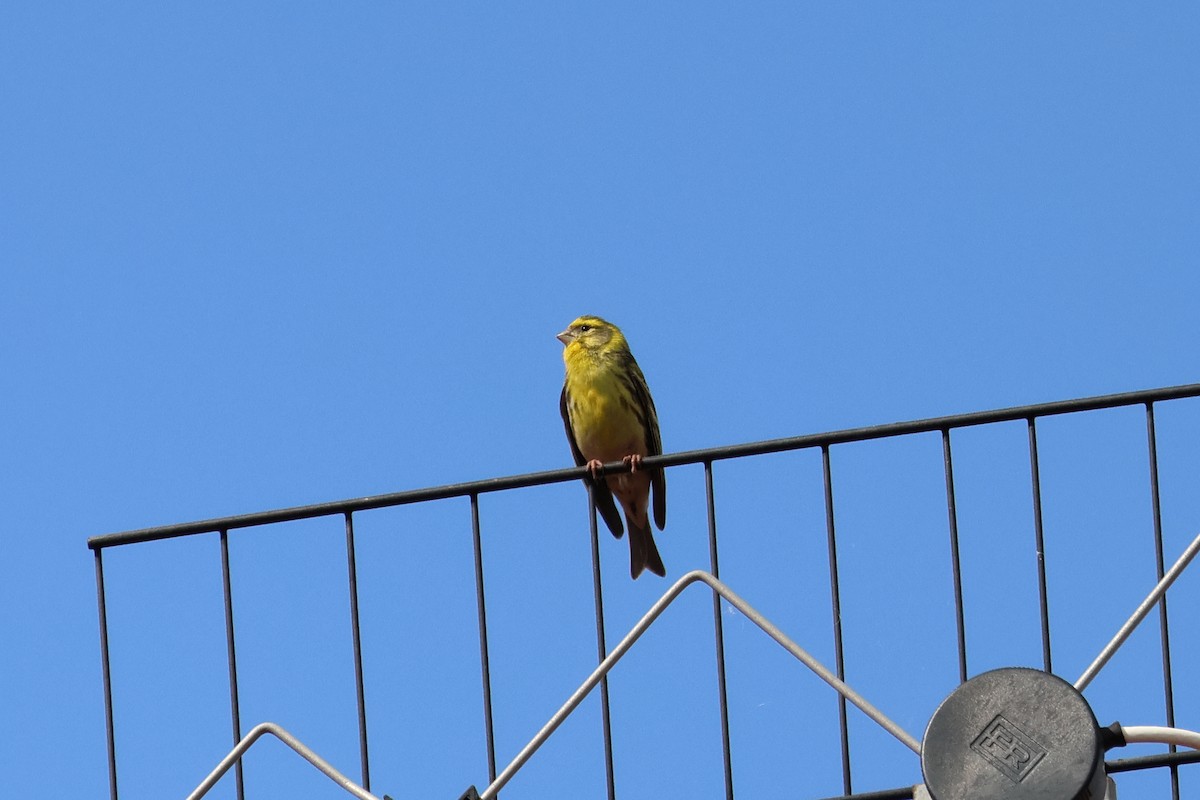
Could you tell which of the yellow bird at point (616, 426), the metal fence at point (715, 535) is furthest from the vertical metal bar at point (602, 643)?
the yellow bird at point (616, 426)

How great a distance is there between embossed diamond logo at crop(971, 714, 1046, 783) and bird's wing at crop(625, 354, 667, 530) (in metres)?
5.12

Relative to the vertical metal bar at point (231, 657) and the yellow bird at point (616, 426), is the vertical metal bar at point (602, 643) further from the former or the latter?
the yellow bird at point (616, 426)

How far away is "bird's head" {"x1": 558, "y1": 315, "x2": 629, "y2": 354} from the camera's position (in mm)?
8852

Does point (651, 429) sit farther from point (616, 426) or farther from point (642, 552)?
point (642, 552)

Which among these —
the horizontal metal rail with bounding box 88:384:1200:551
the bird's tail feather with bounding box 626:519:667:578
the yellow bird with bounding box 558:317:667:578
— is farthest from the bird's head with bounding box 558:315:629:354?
the horizontal metal rail with bounding box 88:384:1200:551

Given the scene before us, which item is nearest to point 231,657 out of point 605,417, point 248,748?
point 248,748

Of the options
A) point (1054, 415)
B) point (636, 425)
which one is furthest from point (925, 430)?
point (636, 425)

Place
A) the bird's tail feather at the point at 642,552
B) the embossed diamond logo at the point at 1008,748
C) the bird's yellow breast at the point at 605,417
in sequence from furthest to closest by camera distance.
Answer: the bird's tail feather at the point at 642,552 < the bird's yellow breast at the point at 605,417 < the embossed diamond logo at the point at 1008,748

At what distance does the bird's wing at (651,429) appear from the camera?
864 centimetres

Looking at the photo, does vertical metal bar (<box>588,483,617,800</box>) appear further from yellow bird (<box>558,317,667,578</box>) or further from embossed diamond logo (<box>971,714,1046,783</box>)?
yellow bird (<box>558,317,667,578</box>)

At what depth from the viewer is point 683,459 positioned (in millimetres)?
4527

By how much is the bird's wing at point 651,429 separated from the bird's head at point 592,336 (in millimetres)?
121

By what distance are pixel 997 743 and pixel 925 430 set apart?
993 millimetres

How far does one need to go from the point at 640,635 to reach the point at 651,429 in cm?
443
